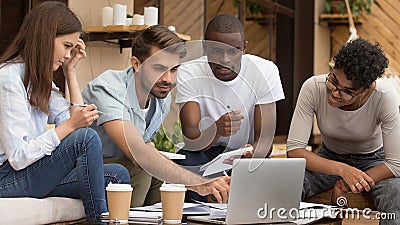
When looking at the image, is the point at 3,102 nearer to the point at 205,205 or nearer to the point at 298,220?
the point at 205,205

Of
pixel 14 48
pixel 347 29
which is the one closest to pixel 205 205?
pixel 14 48

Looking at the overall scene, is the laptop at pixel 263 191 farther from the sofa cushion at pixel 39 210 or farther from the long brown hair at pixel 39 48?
the long brown hair at pixel 39 48

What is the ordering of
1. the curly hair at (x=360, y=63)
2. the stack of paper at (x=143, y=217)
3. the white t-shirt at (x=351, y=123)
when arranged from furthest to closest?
the white t-shirt at (x=351, y=123) < the curly hair at (x=360, y=63) < the stack of paper at (x=143, y=217)

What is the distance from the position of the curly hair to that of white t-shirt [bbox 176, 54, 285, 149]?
0.96 ft

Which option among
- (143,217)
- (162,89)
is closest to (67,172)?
(162,89)

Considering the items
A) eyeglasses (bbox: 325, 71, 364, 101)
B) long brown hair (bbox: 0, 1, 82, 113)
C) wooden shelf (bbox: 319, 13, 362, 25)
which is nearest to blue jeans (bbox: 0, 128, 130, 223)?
long brown hair (bbox: 0, 1, 82, 113)

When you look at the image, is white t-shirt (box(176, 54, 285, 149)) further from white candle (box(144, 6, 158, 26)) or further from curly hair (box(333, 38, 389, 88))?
white candle (box(144, 6, 158, 26))

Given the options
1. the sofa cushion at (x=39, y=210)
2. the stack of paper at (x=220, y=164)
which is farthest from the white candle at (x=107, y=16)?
the stack of paper at (x=220, y=164)

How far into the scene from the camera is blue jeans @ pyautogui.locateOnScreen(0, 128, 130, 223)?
2.25 metres

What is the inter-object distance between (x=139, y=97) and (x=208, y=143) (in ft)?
0.92

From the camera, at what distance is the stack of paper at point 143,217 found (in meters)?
1.84

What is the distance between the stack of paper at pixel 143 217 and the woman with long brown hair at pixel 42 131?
331 millimetres

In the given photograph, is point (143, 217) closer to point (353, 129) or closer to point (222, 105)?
point (222, 105)

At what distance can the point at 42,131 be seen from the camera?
235cm
